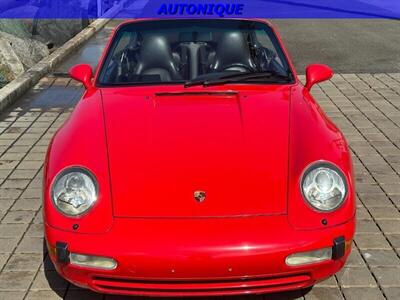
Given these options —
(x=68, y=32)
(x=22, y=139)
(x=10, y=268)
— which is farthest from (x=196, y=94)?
(x=68, y=32)

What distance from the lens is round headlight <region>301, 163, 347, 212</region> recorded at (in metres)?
2.80

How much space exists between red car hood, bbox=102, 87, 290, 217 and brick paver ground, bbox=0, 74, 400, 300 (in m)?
0.71

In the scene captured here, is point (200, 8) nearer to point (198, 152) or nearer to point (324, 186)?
point (198, 152)

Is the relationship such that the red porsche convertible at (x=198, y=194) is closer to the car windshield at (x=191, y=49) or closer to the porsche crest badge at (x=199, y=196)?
the porsche crest badge at (x=199, y=196)

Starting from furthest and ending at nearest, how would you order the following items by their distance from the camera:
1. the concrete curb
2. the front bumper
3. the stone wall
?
the stone wall < the concrete curb < the front bumper

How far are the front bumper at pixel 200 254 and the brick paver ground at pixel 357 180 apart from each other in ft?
1.65

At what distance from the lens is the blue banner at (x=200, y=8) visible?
576 inches

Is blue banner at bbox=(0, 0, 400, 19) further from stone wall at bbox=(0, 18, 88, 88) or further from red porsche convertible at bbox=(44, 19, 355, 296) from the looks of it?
red porsche convertible at bbox=(44, 19, 355, 296)


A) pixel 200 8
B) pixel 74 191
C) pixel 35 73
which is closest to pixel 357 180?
Result: pixel 74 191

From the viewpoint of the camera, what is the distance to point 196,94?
12.2 ft

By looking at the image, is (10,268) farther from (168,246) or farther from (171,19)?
(171,19)

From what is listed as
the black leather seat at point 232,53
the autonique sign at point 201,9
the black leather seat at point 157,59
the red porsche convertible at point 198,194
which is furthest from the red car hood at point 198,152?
the autonique sign at point 201,9

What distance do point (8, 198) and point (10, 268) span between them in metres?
1.09

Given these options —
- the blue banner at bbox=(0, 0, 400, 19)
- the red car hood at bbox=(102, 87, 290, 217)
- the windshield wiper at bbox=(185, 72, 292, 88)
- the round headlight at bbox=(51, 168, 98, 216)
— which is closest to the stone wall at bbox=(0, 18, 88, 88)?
the blue banner at bbox=(0, 0, 400, 19)
